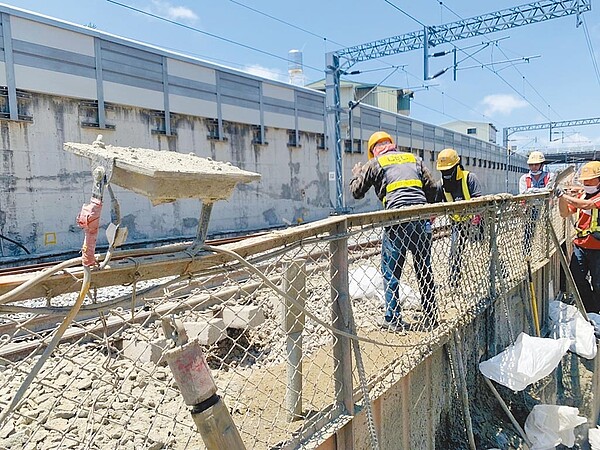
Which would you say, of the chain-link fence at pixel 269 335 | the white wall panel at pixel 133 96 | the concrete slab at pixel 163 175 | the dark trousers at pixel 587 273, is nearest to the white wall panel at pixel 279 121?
the white wall panel at pixel 133 96

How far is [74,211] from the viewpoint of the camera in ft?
38.7

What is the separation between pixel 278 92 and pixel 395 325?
55.6ft

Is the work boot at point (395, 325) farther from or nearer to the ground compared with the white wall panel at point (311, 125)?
nearer to the ground

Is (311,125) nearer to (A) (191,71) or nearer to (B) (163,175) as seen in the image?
(A) (191,71)

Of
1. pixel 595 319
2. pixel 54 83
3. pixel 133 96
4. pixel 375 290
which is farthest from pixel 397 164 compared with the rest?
pixel 133 96

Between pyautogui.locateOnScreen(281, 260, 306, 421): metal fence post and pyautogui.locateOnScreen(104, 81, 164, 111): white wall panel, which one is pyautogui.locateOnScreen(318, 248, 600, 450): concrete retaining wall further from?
pyautogui.locateOnScreen(104, 81, 164, 111): white wall panel

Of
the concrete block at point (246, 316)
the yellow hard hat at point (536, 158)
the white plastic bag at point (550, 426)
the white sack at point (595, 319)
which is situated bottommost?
the white plastic bag at point (550, 426)

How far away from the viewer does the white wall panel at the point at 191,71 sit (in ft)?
47.2

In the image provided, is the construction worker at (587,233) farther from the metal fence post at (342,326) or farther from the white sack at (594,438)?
the metal fence post at (342,326)

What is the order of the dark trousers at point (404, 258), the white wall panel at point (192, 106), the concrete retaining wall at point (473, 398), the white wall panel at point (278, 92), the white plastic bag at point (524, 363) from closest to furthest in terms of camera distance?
the concrete retaining wall at point (473, 398) → the dark trousers at point (404, 258) → the white plastic bag at point (524, 363) → the white wall panel at point (192, 106) → the white wall panel at point (278, 92)

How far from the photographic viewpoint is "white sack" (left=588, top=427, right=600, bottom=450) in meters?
4.41

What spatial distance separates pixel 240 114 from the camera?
17.0m

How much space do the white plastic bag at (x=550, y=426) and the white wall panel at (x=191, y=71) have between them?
14011 mm

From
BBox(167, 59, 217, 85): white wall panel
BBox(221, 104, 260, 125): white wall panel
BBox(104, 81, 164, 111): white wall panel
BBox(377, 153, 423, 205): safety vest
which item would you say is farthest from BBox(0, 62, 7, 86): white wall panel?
BBox(377, 153, 423, 205): safety vest
